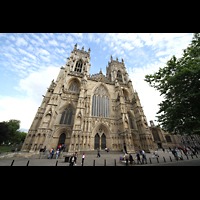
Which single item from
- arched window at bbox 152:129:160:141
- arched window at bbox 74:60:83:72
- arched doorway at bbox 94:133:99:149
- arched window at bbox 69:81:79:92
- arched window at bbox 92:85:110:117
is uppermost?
arched window at bbox 74:60:83:72

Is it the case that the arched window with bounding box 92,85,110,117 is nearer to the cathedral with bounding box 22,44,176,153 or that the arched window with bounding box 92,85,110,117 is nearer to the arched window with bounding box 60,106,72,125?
the cathedral with bounding box 22,44,176,153

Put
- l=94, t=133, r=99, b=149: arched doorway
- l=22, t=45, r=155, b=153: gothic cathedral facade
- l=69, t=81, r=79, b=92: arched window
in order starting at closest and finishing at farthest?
l=22, t=45, r=155, b=153: gothic cathedral facade < l=94, t=133, r=99, b=149: arched doorway < l=69, t=81, r=79, b=92: arched window

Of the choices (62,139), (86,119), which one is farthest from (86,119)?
(62,139)

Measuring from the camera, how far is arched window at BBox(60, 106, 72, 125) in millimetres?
17125

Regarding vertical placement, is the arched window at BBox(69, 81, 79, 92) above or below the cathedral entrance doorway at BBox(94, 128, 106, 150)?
above

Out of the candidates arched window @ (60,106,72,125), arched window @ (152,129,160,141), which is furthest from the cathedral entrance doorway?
arched window @ (152,129,160,141)

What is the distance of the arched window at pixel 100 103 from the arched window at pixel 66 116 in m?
5.26

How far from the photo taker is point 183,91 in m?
7.06

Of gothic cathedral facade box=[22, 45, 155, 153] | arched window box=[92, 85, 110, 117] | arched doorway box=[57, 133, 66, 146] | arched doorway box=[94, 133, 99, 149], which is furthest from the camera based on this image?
arched window box=[92, 85, 110, 117]

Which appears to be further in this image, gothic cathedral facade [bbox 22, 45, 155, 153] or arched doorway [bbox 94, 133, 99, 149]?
arched doorway [bbox 94, 133, 99, 149]

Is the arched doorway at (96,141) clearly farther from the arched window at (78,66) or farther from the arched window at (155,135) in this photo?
the arched window at (155,135)
